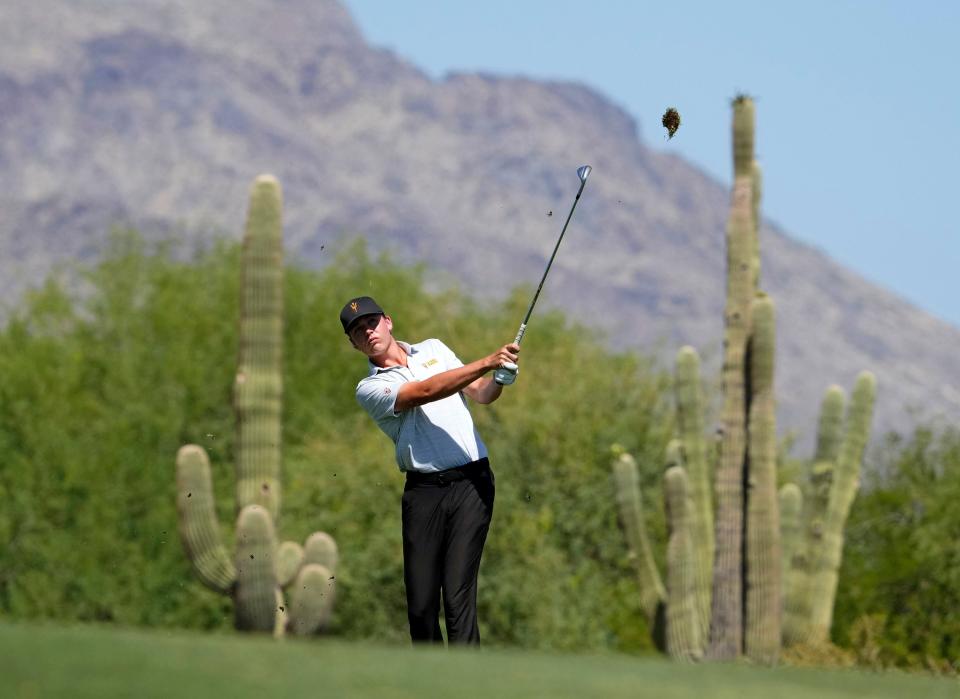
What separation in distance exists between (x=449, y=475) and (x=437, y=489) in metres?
0.08

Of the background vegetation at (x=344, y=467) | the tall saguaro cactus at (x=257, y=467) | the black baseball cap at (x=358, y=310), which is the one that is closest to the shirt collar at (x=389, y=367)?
the black baseball cap at (x=358, y=310)

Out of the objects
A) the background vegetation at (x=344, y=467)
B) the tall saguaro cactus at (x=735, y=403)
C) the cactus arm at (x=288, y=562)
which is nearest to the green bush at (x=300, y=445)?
the background vegetation at (x=344, y=467)

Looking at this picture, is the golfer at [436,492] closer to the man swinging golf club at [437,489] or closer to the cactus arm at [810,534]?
the man swinging golf club at [437,489]

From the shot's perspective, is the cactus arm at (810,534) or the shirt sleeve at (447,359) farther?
the cactus arm at (810,534)

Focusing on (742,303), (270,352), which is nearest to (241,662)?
(270,352)

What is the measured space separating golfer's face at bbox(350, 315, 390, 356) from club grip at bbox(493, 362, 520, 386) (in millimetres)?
555

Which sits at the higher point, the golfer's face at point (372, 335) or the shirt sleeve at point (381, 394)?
the golfer's face at point (372, 335)

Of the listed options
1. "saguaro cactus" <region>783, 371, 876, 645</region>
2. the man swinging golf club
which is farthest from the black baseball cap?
"saguaro cactus" <region>783, 371, 876, 645</region>

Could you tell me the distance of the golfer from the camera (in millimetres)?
8000

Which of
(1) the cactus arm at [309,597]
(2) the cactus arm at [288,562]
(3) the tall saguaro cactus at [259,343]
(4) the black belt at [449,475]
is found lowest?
(1) the cactus arm at [309,597]

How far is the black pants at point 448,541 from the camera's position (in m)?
8.00

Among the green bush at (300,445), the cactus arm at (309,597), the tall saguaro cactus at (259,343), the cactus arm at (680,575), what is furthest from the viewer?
the green bush at (300,445)

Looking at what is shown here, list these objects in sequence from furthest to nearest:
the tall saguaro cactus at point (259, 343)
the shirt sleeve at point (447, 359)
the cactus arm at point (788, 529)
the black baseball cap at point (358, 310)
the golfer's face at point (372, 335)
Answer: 1. the cactus arm at point (788, 529)
2. the tall saguaro cactus at point (259, 343)
3. the shirt sleeve at point (447, 359)
4. the golfer's face at point (372, 335)
5. the black baseball cap at point (358, 310)

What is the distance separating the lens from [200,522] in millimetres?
16281
